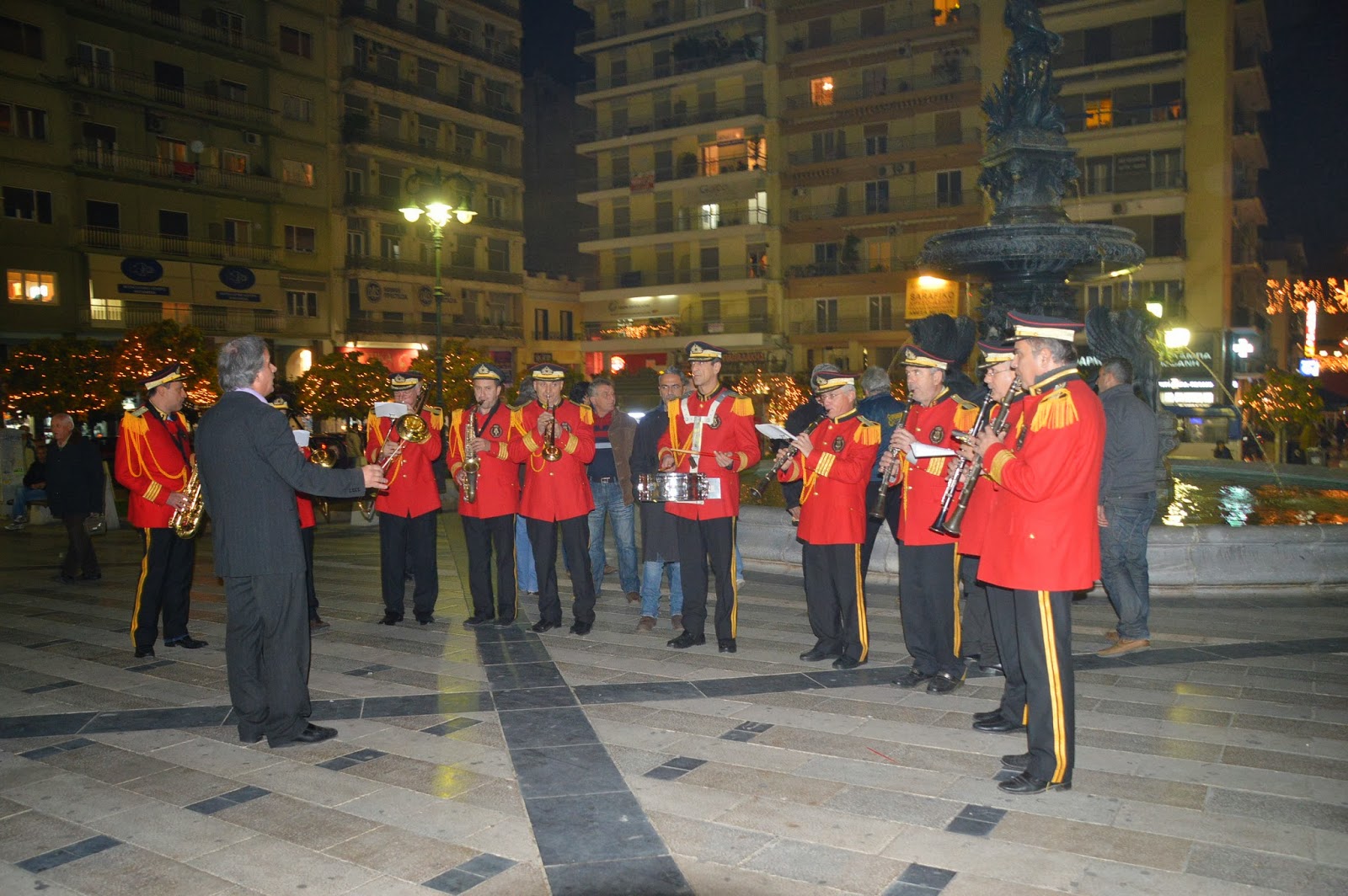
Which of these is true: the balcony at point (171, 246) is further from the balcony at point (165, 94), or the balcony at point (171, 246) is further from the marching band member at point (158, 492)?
the marching band member at point (158, 492)

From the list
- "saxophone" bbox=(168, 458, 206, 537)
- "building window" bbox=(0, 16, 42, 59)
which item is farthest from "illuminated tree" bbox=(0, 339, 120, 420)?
"saxophone" bbox=(168, 458, 206, 537)

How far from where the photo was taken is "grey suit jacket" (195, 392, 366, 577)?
19.7ft

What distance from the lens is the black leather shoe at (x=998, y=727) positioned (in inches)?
238

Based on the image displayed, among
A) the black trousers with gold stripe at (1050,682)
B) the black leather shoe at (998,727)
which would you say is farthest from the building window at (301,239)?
the black trousers with gold stripe at (1050,682)

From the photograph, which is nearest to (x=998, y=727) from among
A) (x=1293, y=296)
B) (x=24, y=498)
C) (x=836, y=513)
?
(x=836, y=513)

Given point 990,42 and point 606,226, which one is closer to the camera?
point 990,42

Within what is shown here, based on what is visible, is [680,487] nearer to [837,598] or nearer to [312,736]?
[837,598]

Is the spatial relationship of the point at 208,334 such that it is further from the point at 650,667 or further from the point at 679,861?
the point at 679,861

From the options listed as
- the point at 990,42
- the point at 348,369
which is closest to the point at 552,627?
the point at 348,369

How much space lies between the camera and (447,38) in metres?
54.7

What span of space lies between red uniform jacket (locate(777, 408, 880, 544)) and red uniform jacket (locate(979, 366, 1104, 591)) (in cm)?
207

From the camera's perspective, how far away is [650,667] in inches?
303

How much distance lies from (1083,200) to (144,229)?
3838 centimetres

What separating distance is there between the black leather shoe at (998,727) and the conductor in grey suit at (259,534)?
3796 mm
